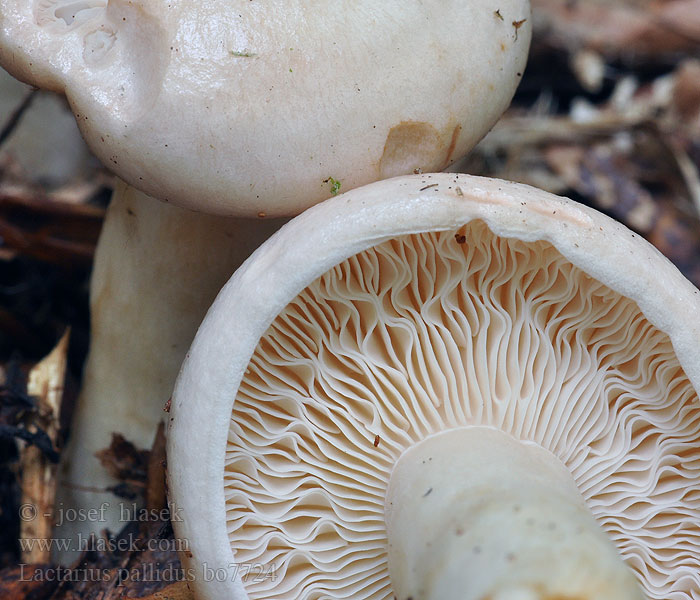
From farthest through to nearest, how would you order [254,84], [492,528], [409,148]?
[409,148]
[254,84]
[492,528]

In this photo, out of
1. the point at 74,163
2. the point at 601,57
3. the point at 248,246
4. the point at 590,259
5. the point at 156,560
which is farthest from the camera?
the point at 601,57

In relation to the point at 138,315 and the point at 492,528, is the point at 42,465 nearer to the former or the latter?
the point at 138,315

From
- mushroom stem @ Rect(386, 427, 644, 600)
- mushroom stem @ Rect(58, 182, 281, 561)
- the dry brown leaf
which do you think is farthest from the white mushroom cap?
the dry brown leaf

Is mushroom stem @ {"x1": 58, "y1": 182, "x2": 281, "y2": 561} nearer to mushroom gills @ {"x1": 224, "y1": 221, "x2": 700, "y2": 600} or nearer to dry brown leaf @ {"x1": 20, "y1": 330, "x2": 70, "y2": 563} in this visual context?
dry brown leaf @ {"x1": 20, "y1": 330, "x2": 70, "y2": 563}

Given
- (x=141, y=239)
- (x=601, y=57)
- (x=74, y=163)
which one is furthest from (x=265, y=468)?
(x=601, y=57)

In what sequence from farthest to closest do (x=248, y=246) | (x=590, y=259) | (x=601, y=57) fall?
(x=601, y=57)
(x=248, y=246)
(x=590, y=259)

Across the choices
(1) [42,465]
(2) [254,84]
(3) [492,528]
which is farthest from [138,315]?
(3) [492,528]

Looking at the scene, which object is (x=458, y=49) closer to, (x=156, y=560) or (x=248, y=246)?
(x=248, y=246)
